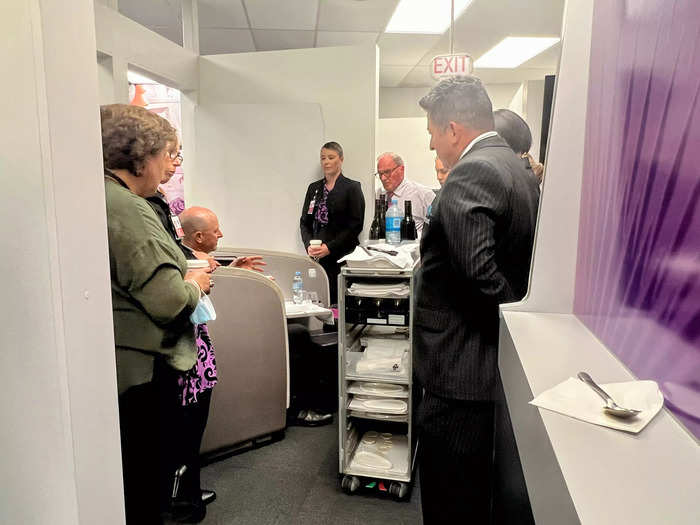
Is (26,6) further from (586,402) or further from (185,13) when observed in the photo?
(185,13)

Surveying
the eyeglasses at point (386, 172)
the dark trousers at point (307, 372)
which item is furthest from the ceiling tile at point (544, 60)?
the dark trousers at point (307, 372)

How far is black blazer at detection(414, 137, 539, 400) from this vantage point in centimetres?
133

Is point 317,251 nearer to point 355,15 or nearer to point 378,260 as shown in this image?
point 378,260

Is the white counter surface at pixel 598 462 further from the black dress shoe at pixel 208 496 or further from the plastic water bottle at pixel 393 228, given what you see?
the plastic water bottle at pixel 393 228

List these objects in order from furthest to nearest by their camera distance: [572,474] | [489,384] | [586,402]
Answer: [489,384]
[586,402]
[572,474]

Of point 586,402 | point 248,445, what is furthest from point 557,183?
point 248,445

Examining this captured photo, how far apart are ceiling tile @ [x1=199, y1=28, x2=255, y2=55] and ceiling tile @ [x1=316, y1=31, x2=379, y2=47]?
2.58ft

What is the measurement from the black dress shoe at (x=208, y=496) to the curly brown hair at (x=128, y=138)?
59.2 inches

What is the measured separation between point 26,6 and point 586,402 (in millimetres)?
966

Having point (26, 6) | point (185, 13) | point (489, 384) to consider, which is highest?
point (185, 13)

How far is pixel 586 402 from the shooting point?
0.48 meters

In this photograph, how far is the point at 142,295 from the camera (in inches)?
58.5

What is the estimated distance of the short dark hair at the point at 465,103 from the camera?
60.1 inches

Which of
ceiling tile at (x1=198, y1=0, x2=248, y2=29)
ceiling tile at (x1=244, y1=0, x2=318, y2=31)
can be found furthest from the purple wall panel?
ceiling tile at (x1=198, y1=0, x2=248, y2=29)
